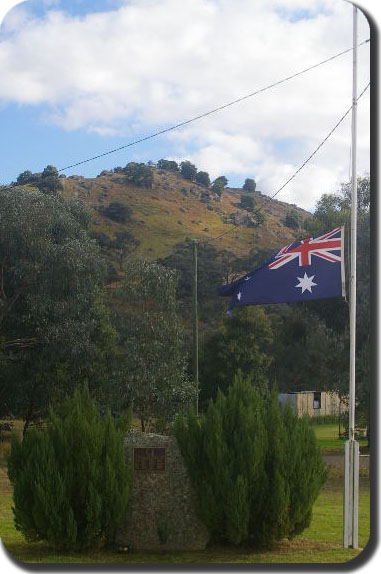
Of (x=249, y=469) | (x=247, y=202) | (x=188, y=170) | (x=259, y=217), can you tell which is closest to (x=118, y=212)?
(x=259, y=217)

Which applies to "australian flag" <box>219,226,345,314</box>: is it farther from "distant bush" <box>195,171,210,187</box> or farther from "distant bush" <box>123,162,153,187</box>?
"distant bush" <box>195,171,210,187</box>

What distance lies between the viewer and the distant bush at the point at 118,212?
58719mm

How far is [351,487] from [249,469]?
3.87 feet

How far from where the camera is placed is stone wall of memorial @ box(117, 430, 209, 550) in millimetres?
9516

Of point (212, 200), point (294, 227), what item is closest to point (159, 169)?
point (212, 200)

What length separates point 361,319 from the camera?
20.3 meters

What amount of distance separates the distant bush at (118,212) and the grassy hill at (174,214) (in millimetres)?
334

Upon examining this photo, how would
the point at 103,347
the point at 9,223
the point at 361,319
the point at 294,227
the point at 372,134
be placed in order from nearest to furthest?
1. the point at 372,134
2. the point at 361,319
3. the point at 9,223
4. the point at 103,347
5. the point at 294,227

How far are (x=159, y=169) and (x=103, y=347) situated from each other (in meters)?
58.5

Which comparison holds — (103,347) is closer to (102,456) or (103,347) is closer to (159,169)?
(102,456)

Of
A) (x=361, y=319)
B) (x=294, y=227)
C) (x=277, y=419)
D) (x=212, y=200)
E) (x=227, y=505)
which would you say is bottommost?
(x=227, y=505)

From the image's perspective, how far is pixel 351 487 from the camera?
8.73 metres

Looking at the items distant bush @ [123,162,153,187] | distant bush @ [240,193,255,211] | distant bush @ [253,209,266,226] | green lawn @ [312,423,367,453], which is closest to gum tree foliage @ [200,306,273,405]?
green lawn @ [312,423,367,453]

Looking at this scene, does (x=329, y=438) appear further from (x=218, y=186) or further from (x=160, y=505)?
(x=218, y=186)
